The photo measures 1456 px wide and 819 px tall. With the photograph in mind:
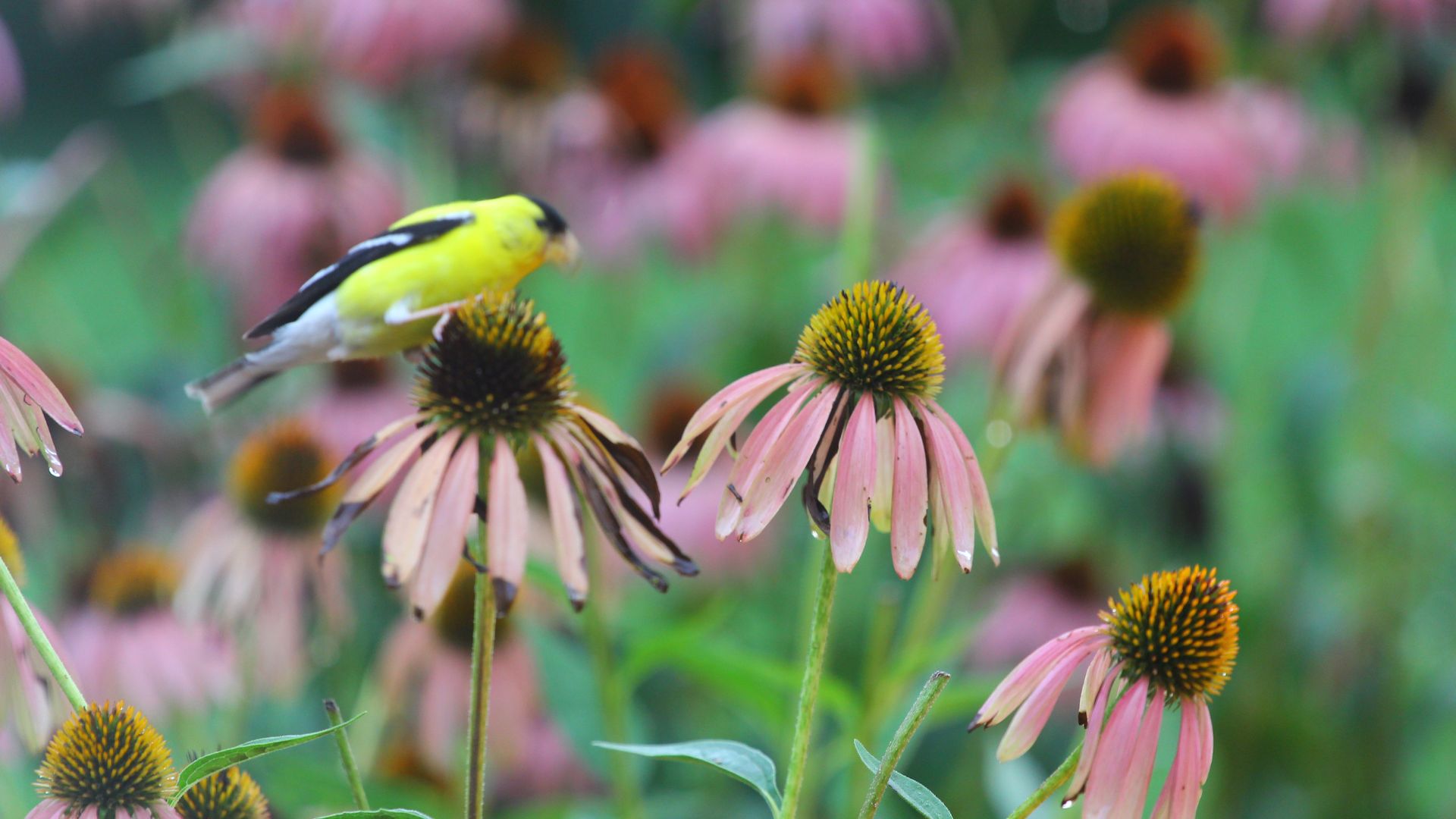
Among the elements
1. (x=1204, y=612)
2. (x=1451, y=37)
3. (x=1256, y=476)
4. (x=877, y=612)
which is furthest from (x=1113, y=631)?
(x=1256, y=476)

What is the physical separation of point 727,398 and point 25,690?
0.20 metres

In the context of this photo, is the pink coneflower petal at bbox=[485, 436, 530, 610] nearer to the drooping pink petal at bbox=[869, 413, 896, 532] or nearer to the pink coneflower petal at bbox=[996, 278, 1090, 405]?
the drooping pink petal at bbox=[869, 413, 896, 532]

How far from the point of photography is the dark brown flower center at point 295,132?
159 cm

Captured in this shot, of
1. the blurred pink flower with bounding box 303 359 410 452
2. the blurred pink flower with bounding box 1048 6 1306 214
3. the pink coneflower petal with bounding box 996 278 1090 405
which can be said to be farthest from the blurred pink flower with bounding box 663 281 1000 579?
the blurred pink flower with bounding box 1048 6 1306 214

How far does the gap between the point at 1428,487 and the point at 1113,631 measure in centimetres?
162

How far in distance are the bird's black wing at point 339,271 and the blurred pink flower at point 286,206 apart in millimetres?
1011

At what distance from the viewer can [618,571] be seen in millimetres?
1123

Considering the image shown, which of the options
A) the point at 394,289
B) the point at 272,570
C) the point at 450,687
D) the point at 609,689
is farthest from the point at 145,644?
the point at 394,289

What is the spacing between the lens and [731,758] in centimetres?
39

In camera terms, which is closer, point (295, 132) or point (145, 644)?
point (145, 644)

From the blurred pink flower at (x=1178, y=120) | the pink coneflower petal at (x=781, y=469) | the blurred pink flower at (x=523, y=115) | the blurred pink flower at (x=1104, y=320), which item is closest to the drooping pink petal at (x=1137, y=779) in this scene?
the pink coneflower petal at (x=781, y=469)

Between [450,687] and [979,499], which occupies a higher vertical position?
[979,499]

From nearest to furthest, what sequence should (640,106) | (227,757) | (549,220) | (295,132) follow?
(227,757)
(549,220)
(295,132)
(640,106)

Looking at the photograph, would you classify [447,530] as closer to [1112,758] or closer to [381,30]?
[1112,758]
